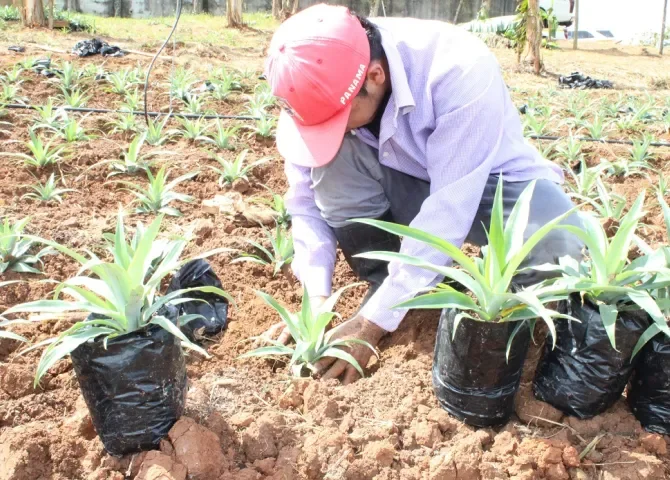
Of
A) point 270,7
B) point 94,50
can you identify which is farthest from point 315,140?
point 270,7

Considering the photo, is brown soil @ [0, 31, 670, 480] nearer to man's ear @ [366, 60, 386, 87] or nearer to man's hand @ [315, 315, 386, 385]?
man's hand @ [315, 315, 386, 385]

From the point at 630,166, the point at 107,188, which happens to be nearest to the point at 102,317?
the point at 107,188

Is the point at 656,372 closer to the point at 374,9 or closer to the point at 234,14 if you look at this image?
the point at 374,9

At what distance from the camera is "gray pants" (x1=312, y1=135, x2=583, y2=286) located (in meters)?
2.13

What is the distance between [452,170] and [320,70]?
1.71ft

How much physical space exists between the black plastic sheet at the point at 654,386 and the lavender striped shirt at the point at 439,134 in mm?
606

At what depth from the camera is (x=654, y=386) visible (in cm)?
164

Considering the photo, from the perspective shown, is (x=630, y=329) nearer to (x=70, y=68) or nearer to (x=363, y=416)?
(x=363, y=416)

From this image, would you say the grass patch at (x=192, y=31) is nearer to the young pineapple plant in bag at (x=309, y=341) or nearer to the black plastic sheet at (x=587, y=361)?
the young pineapple plant in bag at (x=309, y=341)

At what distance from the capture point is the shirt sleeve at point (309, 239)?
2232mm

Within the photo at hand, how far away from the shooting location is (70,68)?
19.4 ft

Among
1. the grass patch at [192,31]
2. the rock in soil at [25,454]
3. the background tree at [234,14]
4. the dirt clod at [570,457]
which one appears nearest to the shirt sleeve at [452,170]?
the dirt clod at [570,457]

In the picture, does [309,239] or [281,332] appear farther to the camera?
[309,239]

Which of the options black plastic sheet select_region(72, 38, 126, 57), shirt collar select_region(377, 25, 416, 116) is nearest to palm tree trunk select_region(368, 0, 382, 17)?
black plastic sheet select_region(72, 38, 126, 57)
